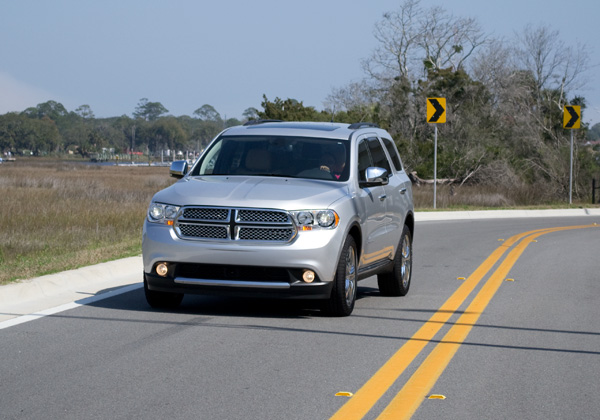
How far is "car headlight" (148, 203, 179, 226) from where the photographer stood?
8695 mm

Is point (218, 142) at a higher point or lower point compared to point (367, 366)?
higher

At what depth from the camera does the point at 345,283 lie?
880 cm

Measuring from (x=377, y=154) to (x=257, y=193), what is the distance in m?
2.67

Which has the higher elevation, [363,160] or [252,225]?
[363,160]

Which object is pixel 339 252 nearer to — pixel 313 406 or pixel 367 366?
pixel 367 366

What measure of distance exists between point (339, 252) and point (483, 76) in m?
55.0

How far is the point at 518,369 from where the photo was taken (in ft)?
22.7

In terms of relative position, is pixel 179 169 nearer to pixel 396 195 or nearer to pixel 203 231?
pixel 203 231

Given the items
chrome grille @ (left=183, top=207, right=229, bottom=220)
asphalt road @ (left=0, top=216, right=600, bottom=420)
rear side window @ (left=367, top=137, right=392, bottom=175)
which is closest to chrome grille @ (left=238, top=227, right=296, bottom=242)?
chrome grille @ (left=183, top=207, right=229, bottom=220)

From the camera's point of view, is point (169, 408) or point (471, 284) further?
point (471, 284)

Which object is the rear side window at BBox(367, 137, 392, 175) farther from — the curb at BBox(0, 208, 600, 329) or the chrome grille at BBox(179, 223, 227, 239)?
the curb at BBox(0, 208, 600, 329)

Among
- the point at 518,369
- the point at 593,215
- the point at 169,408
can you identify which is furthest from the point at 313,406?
the point at 593,215

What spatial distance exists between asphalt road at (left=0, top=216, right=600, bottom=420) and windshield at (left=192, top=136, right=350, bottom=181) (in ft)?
4.61

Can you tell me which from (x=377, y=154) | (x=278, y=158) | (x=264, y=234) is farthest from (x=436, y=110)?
(x=264, y=234)
